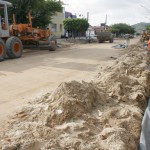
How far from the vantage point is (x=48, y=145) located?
3.94m

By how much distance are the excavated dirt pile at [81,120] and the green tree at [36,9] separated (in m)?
16.6

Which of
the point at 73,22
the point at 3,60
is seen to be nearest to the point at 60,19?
the point at 73,22

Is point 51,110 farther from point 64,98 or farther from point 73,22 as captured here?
point 73,22

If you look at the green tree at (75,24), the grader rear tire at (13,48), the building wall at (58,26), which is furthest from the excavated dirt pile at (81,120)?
the building wall at (58,26)

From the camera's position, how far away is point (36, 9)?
23.9 m

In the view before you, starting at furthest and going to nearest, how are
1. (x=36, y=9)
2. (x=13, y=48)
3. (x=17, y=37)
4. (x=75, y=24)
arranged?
(x=75, y=24) → (x=36, y=9) → (x=17, y=37) → (x=13, y=48)

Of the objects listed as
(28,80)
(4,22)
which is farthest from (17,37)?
(28,80)

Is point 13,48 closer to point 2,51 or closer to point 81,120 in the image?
point 2,51

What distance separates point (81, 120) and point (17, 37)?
13651 millimetres

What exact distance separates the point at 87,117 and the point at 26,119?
102cm

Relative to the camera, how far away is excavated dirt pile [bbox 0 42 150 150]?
415cm

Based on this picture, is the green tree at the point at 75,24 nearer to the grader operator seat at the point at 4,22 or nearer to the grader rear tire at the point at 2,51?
the grader operator seat at the point at 4,22

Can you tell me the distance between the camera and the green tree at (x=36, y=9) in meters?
22.7

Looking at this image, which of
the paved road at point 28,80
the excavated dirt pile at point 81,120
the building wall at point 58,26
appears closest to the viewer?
the excavated dirt pile at point 81,120
